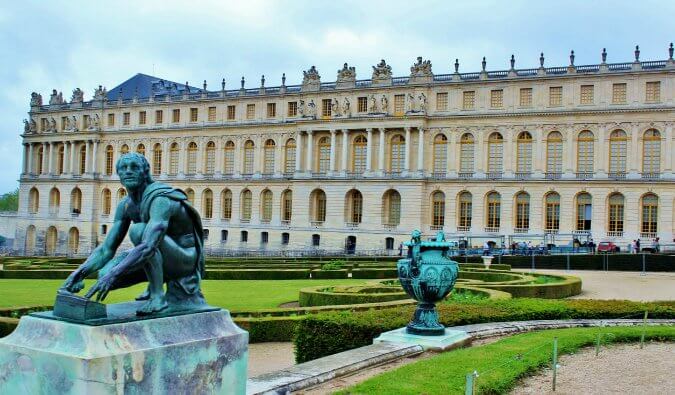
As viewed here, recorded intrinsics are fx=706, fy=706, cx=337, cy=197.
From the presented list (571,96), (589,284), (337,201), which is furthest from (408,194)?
(589,284)

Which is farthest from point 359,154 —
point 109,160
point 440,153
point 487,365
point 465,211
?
point 487,365

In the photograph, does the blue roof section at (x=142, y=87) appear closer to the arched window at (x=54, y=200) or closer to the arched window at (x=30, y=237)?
the arched window at (x=54, y=200)

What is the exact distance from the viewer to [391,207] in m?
58.8

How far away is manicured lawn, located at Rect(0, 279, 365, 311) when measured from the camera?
67.4 ft

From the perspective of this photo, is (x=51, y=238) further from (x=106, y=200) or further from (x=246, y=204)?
(x=246, y=204)

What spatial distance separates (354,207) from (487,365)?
5061 centimetres

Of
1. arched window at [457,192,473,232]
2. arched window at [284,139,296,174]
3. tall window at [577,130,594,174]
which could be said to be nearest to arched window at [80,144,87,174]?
arched window at [284,139,296,174]

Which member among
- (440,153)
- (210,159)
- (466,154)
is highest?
(210,159)

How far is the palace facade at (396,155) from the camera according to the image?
51.0 meters

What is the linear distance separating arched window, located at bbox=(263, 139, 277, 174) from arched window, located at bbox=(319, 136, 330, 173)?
5286mm

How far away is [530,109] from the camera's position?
5384 centimetres

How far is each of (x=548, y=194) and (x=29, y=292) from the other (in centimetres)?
3961

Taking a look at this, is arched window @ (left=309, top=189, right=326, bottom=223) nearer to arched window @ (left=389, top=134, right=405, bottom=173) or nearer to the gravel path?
arched window @ (left=389, top=134, right=405, bottom=173)

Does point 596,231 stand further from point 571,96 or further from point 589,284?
point 589,284
